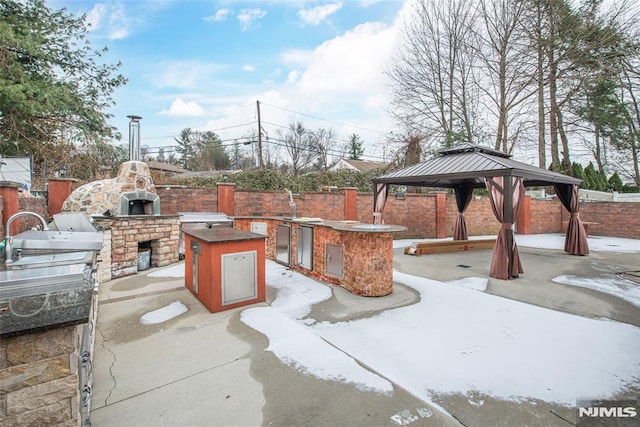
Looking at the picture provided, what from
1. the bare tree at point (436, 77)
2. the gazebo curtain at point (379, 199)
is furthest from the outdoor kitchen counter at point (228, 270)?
the bare tree at point (436, 77)

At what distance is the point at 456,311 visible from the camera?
3910 mm

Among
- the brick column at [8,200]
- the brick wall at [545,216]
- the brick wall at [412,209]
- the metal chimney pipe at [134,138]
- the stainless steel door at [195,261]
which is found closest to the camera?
the stainless steel door at [195,261]

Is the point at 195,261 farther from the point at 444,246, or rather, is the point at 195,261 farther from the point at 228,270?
Result: the point at 444,246

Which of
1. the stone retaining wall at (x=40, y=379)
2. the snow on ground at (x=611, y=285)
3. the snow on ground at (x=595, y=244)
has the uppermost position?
the stone retaining wall at (x=40, y=379)

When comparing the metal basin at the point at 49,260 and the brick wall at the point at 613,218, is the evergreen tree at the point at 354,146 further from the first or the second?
the metal basin at the point at 49,260

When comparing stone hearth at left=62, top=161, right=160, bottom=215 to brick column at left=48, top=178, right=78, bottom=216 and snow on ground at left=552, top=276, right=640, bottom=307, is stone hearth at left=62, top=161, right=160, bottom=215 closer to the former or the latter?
brick column at left=48, top=178, right=78, bottom=216

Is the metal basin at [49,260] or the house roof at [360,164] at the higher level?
the house roof at [360,164]

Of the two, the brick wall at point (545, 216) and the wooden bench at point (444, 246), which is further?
the brick wall at point (545, 216)

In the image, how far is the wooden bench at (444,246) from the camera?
8188 mm

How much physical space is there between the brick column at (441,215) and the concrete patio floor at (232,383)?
741 centimetres

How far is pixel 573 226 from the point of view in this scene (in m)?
8.51

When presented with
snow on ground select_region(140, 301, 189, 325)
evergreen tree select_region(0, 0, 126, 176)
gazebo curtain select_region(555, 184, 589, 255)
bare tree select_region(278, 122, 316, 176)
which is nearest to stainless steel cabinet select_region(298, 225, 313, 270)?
snow on ground select_region(140, 301, 189, 325)

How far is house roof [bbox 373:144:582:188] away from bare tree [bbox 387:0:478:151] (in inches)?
241

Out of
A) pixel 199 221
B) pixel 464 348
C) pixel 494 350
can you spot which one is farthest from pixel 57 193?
pixel 494 350
